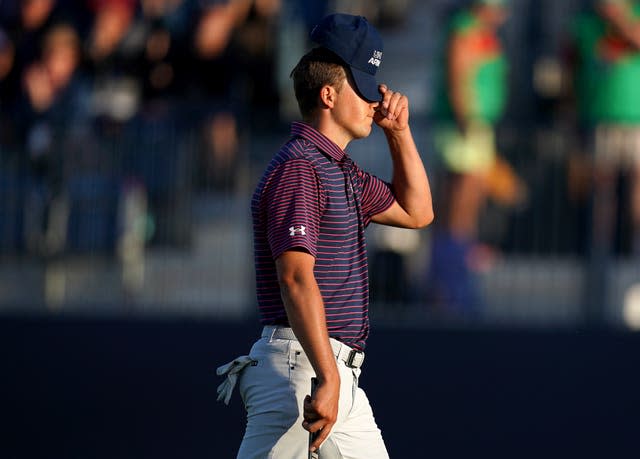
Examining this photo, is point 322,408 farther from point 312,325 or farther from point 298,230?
point 298,230

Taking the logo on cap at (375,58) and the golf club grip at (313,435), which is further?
the logo on cap at (375,58)

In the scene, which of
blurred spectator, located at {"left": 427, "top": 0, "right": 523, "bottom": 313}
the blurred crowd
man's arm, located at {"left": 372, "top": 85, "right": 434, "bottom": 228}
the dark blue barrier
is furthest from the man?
the blurred crowd

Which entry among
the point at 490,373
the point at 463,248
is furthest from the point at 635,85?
the point at 490,373

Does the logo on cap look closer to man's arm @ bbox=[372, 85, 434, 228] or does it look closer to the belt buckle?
man's arm @ bbox=[372, 85, 434, 228]

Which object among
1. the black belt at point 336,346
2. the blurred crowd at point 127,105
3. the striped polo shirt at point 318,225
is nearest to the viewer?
the striped polo shirt at point 318,225

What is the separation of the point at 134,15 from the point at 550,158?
272 cm

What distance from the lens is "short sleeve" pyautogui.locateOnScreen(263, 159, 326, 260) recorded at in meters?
3.46

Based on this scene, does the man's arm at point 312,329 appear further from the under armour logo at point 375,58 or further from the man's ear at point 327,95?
the under armour logo at point 375,58

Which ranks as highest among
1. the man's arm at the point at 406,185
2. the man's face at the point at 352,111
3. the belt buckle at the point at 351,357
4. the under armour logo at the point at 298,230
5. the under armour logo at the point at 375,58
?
the under armour logo at the point at 375,58

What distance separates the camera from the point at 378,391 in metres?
6.81

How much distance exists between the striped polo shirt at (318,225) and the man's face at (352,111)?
0.07m

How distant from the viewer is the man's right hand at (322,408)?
338 cm

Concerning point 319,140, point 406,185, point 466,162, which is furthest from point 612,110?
point 319,140

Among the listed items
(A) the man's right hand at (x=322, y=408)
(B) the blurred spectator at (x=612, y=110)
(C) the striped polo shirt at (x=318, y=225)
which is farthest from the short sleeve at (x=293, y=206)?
(B) the blurred spectator at (x=612, y=110)
